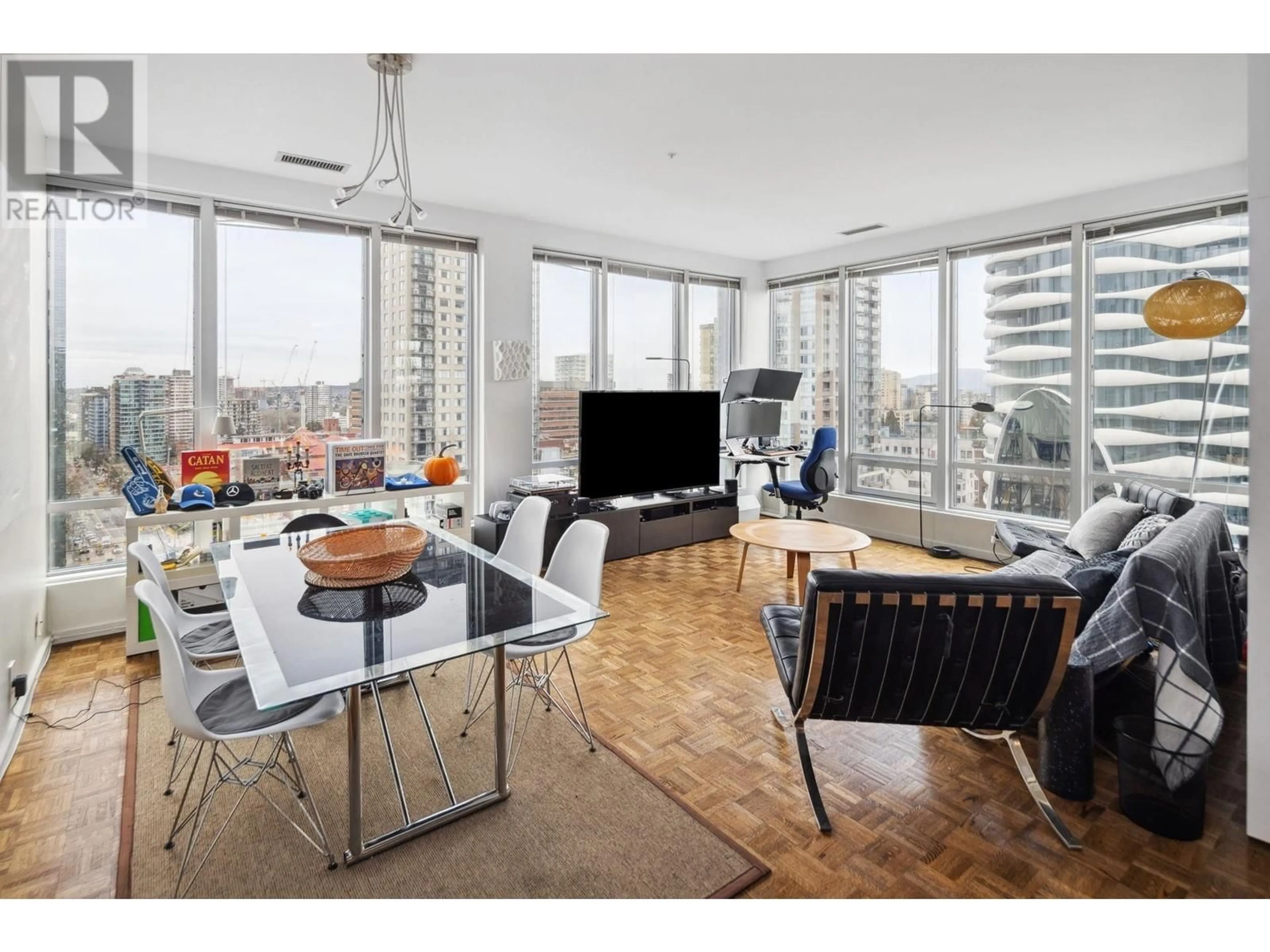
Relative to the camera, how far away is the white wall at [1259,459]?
1874mm

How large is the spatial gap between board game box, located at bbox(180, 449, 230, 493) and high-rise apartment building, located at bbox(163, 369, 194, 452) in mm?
198

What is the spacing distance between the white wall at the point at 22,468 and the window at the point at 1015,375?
591 centimetres

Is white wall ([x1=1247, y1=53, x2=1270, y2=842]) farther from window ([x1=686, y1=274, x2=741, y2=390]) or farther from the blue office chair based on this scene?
window ([x1=686, y1=274, x2=741, y2=390])

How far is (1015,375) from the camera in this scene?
205 inches

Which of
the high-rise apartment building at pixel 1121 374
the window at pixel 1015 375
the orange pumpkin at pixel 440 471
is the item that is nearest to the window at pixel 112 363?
the orange pumpkin at pixel 440 471

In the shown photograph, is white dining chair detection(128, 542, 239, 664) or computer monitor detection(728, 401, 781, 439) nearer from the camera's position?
white dining chair detection(128, 542, 239, 664)

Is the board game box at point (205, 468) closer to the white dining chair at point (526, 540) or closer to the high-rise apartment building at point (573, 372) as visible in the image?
the white dining chair at point (526, 540)

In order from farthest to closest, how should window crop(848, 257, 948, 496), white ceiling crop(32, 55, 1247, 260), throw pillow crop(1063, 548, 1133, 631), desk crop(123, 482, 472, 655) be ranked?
window crop(848, 257, 948, 496) < desk crop(123, 482, 472, 655) < white ceiling crop(32, 55, 1247, 260) < throw pillow crop(1063, 548, 1133, 631)

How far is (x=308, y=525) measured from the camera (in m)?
3.35

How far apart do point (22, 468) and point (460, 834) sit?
8.34ft

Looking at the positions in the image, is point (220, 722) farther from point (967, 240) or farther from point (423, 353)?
point (967, 240)

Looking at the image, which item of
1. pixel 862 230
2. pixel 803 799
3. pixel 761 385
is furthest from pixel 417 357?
pixel 803 799

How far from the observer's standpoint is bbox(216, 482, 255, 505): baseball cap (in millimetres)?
3793

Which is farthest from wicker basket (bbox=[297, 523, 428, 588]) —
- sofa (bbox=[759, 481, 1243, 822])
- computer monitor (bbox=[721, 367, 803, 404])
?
computer monitor (bbox=[721, 367, 803, 404])
